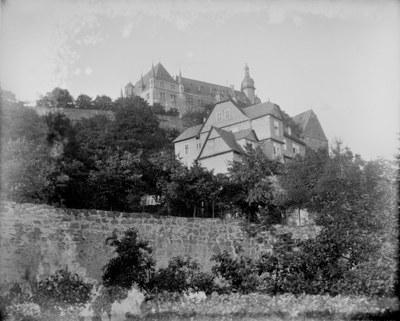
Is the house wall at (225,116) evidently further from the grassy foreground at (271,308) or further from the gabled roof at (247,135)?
the grassy foreground at (271,308)

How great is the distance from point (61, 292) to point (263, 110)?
47.1 metres

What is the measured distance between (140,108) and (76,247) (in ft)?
172

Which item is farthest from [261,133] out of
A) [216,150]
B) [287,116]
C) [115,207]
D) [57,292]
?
[57,292]

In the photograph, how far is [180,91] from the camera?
385ft

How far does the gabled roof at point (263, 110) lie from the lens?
56463 mm

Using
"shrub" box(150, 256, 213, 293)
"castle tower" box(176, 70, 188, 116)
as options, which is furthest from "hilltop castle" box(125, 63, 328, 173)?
"castle tower" box(176, 70, 188, 116)

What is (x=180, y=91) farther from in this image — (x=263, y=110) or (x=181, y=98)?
(x=263, y=110)

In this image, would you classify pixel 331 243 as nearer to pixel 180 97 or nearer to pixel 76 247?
pixel 76 247

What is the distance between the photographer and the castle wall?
14.3m

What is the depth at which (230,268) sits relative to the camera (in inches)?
516

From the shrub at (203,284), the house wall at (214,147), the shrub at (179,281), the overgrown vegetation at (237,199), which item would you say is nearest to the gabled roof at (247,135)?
the house wall at (214,147)

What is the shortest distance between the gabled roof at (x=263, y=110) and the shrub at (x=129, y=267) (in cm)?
4303

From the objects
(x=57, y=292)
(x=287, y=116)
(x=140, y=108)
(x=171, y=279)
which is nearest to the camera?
(x=57, y=292)

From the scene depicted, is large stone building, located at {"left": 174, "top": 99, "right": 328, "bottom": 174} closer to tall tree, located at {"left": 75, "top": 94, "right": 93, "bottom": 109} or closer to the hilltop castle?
the hilltop castle
